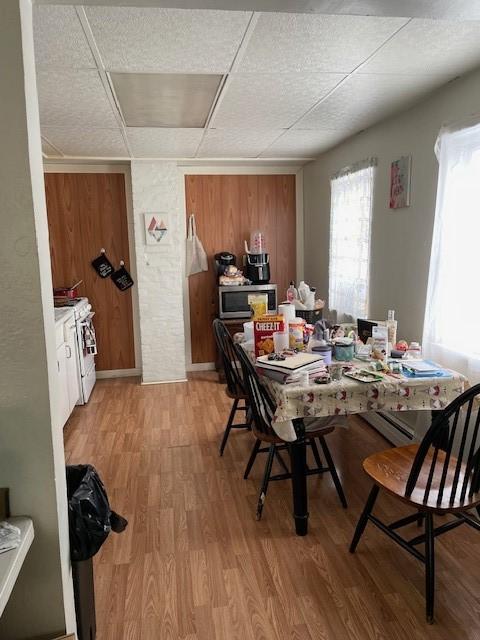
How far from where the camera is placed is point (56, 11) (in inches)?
65.9

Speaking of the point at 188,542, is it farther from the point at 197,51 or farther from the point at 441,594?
the point at 197,51

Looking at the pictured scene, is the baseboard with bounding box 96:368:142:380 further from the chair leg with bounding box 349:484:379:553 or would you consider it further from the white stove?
the chair leg with bounding box 349:484:379:553

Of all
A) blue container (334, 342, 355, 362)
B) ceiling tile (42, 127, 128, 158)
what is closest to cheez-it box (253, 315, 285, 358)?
blue container (334, 342, 355, 362)

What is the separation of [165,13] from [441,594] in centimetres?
249

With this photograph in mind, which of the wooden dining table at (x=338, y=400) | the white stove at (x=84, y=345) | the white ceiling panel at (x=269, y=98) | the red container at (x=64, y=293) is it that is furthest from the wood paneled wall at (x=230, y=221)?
the wooden dining table at (x=338, y=400)

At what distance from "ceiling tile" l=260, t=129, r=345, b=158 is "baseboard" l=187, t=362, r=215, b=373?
2330 mm

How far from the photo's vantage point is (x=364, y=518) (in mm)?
2068

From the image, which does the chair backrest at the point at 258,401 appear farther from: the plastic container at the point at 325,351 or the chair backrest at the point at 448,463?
the chair backrest at the point at 448,463

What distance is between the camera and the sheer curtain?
2.42 m

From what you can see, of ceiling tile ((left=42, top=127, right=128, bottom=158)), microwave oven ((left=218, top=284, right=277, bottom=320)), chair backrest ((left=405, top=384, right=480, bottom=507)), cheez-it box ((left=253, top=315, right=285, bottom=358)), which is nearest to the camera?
chair backrest ((left=405, top=384, right=480, bottom=507))

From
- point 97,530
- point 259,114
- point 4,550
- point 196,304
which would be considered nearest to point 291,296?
point 259,114

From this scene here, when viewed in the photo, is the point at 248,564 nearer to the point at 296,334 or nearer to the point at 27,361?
the point at 296,334

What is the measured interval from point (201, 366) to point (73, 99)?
3.23 metres

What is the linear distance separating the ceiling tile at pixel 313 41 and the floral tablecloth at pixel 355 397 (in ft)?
4.94
